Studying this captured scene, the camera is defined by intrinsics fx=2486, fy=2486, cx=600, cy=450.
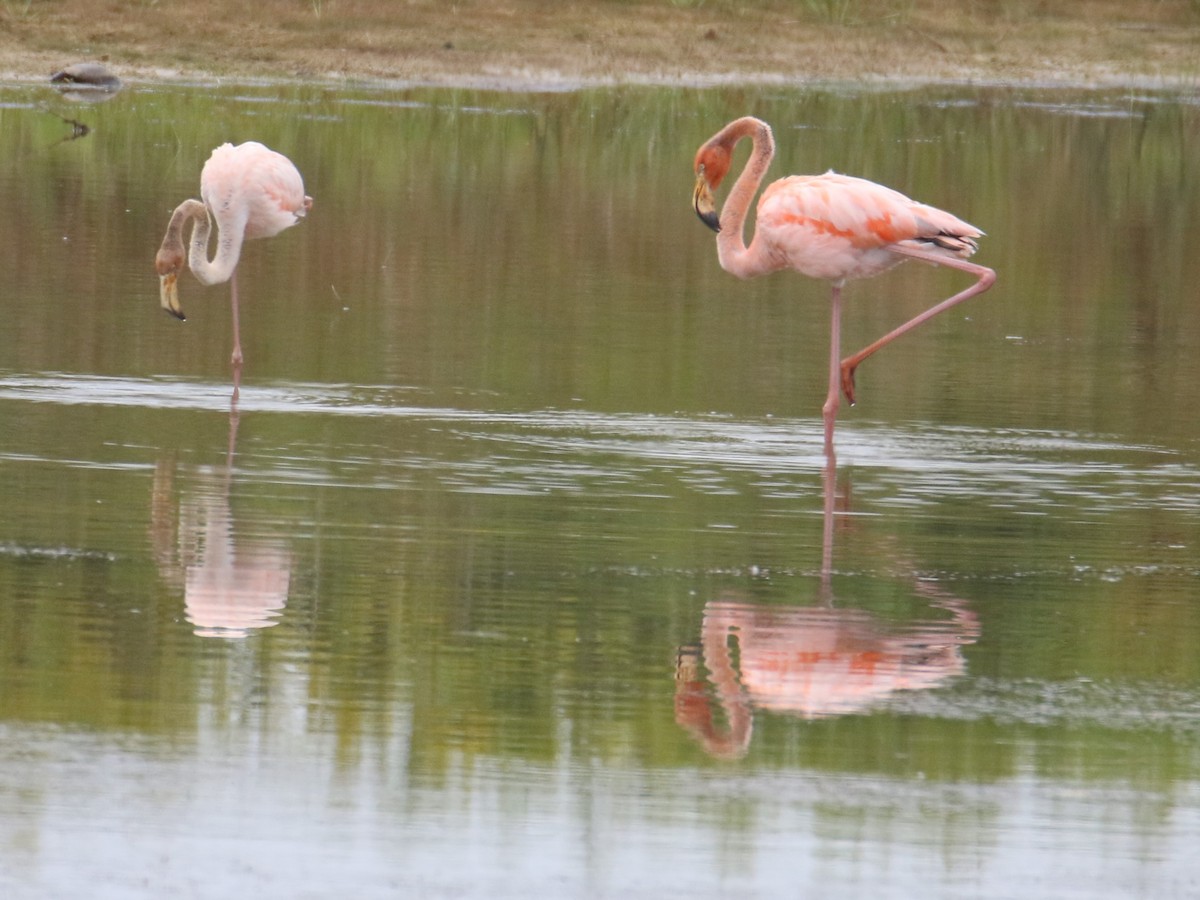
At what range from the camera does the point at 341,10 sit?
3238 centimetres

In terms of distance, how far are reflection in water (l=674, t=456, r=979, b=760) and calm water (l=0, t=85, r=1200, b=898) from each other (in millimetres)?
21

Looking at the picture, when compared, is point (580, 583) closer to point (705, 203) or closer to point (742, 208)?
point (705, 203)

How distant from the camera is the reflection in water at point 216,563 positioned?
23.6 ft

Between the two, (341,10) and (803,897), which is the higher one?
Answer: (341,10)

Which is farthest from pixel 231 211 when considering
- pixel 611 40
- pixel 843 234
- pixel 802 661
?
pixel 611 40

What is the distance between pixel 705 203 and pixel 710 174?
232 mm

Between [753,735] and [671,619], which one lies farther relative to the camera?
[671,619]

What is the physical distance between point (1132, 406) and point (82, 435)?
5117 mm

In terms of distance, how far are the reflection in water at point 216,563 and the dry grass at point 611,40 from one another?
21588mm

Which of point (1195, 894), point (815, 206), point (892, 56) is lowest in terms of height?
point (1195, 894)

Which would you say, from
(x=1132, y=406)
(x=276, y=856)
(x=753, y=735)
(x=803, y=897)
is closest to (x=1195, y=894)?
(x=803, y=897)

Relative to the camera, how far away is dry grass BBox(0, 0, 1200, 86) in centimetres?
3048

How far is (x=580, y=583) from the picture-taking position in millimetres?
A: 7738

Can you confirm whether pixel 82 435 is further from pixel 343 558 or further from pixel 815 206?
pixel 815 206
